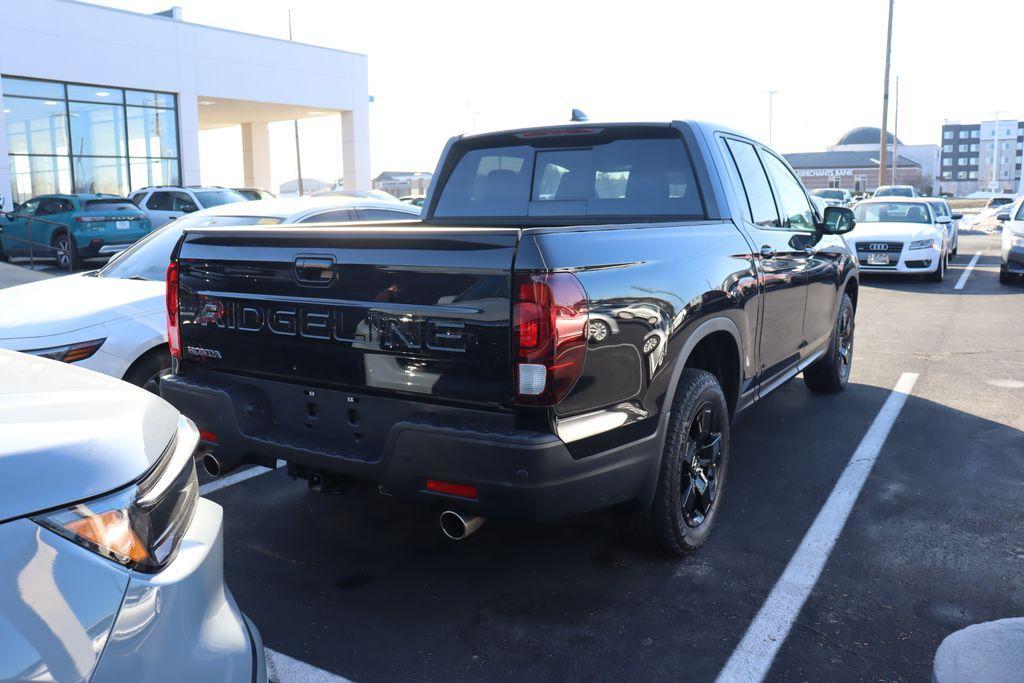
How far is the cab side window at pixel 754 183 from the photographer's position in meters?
4.96

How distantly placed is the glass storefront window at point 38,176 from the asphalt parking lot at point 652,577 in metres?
24.2

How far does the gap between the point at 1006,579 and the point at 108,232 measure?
17450 millimetres

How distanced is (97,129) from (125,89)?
60.7 inches

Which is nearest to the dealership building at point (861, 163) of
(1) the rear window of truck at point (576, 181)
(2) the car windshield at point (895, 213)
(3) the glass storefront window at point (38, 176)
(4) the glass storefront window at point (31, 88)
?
(2) the car windshield at point (895, 213)

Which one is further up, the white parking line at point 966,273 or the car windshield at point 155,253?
the car windshield at point 155,253

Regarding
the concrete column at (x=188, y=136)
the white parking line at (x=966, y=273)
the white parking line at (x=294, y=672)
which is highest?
the concrete column at (x=188, y=136)

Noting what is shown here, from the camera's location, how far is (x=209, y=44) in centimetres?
2970

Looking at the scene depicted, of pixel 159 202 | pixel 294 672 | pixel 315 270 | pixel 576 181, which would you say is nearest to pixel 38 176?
pixel 159 202

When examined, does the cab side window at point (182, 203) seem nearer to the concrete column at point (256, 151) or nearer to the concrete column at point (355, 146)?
the concrete column at point (355, 146)

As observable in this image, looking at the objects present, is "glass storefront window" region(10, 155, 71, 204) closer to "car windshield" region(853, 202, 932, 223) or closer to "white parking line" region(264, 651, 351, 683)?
"car windshield" region(853, 202, 932, 223)

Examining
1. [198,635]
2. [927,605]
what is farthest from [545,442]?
[927,605]

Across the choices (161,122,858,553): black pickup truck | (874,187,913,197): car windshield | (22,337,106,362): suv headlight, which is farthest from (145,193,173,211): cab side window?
(874,187,913,197): car windshield

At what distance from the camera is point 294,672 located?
312cm

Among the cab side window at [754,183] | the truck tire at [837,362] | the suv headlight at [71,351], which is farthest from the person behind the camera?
the truck tire at [837,362]
